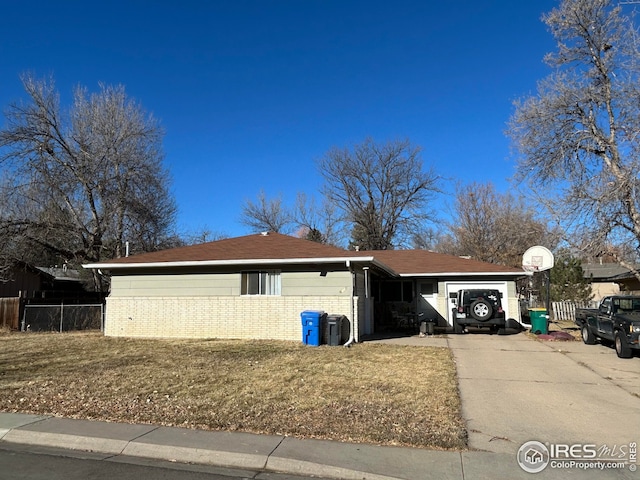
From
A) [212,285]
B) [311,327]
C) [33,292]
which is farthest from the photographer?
[33,292]

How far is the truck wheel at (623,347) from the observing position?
1159cm

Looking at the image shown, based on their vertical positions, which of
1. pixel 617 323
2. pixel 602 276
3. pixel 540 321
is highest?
pixel 602 276

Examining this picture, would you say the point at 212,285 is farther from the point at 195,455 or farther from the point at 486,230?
the point at 486,230

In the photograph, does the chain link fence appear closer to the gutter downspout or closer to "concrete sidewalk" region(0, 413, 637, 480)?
the gutter downspout

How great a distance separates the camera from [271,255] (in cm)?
1555

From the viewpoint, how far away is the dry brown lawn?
602 cm

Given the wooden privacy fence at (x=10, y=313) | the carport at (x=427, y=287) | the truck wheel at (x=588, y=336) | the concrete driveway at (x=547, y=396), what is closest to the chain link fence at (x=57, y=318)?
the wooden privacy fence at (x=10, y=313)

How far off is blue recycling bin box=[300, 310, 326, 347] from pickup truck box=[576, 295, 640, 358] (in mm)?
8136

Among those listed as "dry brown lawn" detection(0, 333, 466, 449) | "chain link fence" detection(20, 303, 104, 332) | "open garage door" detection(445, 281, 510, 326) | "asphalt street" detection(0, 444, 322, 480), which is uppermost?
"open garage door" detection(445, 281, 510, 326)

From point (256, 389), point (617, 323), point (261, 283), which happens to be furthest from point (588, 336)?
Result: point (256, 389)

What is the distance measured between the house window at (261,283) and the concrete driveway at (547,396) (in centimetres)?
623

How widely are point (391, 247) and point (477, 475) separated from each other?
38419 mm

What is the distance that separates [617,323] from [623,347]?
0.68m

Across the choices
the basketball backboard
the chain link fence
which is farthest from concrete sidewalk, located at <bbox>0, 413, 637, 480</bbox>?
the basketball backboard
